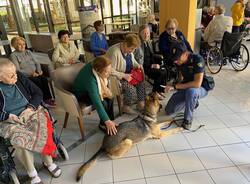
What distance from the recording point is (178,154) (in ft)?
7.13

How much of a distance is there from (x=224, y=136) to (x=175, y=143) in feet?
1.86

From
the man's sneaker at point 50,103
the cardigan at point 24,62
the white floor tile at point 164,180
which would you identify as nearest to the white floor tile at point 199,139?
the white floor tile at point 164,180

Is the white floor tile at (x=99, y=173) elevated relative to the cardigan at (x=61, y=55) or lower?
lower

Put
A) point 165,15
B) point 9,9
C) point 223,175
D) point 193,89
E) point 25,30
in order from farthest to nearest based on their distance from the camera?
point 25,30 → point 9,9 → point 165,15 → point 193,89 → point 223,175

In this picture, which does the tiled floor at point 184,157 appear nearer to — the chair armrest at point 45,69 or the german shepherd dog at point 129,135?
the german shepherd dog at point 129,135

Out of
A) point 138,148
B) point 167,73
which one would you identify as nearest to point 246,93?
point 167,73

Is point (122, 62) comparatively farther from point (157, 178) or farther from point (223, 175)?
point (223, 175)

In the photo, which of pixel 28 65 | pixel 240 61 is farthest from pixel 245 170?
pixel 240 61

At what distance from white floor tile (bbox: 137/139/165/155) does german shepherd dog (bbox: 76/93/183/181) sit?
67 mm

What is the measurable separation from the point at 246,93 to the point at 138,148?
85.1 inches

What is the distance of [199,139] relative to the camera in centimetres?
237

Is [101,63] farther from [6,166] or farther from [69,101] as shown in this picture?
[6,166]

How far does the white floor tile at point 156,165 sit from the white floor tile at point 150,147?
2.4 inches

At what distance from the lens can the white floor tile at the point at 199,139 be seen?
7.50 feet
